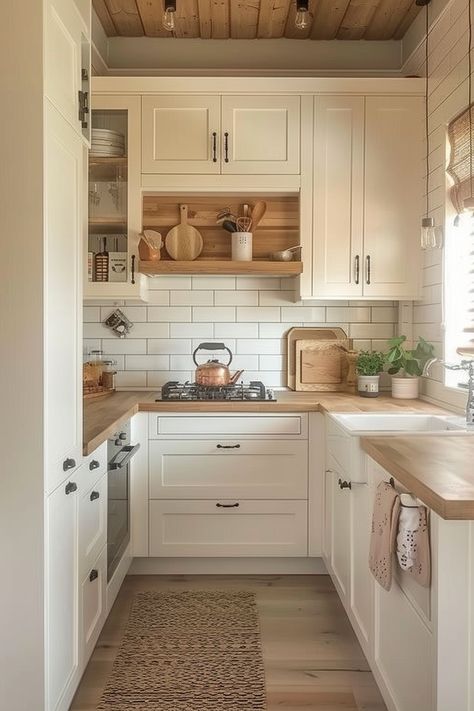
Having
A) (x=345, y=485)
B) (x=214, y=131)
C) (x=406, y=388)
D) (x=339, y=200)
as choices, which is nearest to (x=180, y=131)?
(x=214, y=131)

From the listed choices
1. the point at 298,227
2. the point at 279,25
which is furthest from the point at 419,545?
the point at 279,25

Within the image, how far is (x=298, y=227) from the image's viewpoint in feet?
11.4

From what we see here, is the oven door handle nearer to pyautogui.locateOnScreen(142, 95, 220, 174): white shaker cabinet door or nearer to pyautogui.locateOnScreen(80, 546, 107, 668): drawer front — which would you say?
pyautogui.locateOnScreen(80, 546, 107, 668): drawer front

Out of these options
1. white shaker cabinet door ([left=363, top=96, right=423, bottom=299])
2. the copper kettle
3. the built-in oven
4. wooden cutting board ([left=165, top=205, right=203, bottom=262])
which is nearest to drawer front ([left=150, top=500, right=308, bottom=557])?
the built-in oven

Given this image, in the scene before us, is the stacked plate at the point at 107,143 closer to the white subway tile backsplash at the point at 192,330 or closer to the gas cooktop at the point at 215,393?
the white subway tile backsplash at the point at 192,330

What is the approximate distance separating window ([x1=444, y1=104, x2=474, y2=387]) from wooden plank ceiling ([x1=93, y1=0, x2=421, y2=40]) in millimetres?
880

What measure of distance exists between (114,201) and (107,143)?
30cm

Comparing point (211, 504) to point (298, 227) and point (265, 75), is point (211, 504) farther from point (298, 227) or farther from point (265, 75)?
point (265, 75)

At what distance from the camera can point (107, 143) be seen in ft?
10.8

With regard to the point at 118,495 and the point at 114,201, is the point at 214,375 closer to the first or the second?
the point at 118,495

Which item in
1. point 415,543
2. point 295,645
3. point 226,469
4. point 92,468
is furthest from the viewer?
point 226,469

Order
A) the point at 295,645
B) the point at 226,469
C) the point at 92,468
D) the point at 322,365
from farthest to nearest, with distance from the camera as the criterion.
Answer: the point at 322,365 → the point at 226,469 → the point at 295,645 → the point at 92,468

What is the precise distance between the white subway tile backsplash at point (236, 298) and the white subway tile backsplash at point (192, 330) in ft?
0.51

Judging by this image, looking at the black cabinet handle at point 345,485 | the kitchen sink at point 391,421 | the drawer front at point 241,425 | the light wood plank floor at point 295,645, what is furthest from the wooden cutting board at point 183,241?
the light wood plank floor at point 295,645
